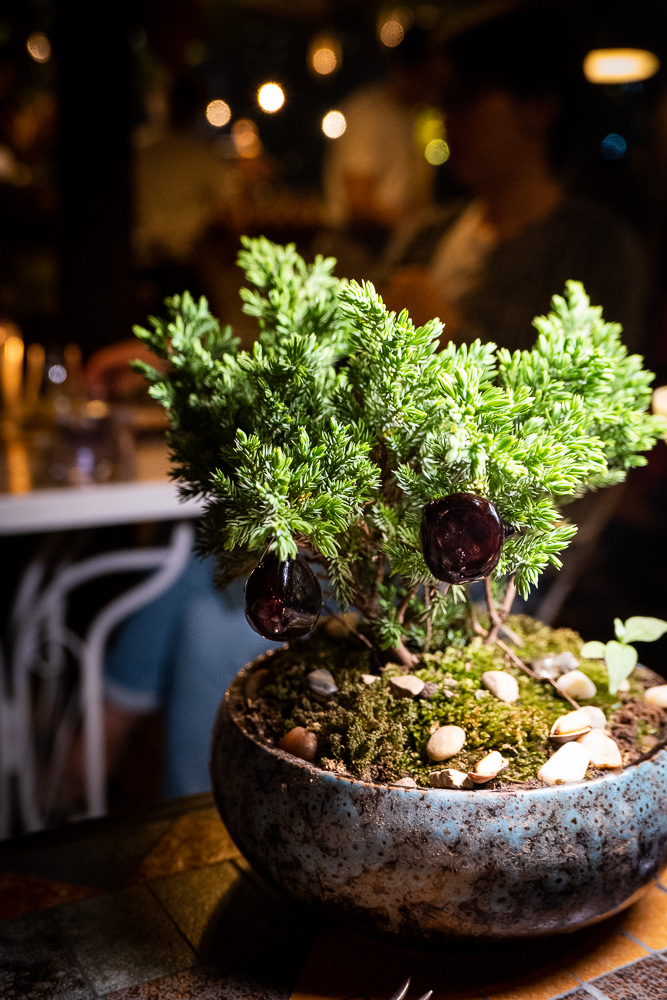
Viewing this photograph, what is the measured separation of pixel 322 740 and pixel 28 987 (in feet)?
0.72

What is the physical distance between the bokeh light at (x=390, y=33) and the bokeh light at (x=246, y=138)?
704 mm

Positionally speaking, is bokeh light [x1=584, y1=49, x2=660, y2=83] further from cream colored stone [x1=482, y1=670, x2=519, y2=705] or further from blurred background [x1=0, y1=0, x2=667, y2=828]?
cream colored stone [x1=482, y1=670, x2=519, y2=705]

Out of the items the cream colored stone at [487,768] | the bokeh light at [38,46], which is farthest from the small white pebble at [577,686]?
the bokeh light at [38,46]

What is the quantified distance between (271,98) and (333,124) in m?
0.35

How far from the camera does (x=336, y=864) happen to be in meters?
0.43

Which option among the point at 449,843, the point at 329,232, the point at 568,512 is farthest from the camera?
the point at 329,232

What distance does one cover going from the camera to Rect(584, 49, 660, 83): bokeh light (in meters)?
2.04

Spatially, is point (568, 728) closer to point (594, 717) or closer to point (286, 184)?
point (594, 717)

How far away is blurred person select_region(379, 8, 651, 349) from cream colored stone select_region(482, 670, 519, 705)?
0.86m

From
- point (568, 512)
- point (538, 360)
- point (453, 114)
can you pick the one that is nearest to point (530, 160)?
point (453, 114)

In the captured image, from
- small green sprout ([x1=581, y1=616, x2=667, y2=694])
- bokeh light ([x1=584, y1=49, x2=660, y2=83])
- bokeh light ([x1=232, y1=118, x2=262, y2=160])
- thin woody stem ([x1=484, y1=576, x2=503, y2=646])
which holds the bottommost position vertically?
small green sprout ([x1=581, y1=616, x2=667, y2=694])

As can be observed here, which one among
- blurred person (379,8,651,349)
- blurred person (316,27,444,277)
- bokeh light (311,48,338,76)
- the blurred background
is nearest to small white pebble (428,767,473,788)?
the blurred background

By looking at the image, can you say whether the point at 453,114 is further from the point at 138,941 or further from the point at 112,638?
the point at 138,941

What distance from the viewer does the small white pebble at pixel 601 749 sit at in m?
0.46
